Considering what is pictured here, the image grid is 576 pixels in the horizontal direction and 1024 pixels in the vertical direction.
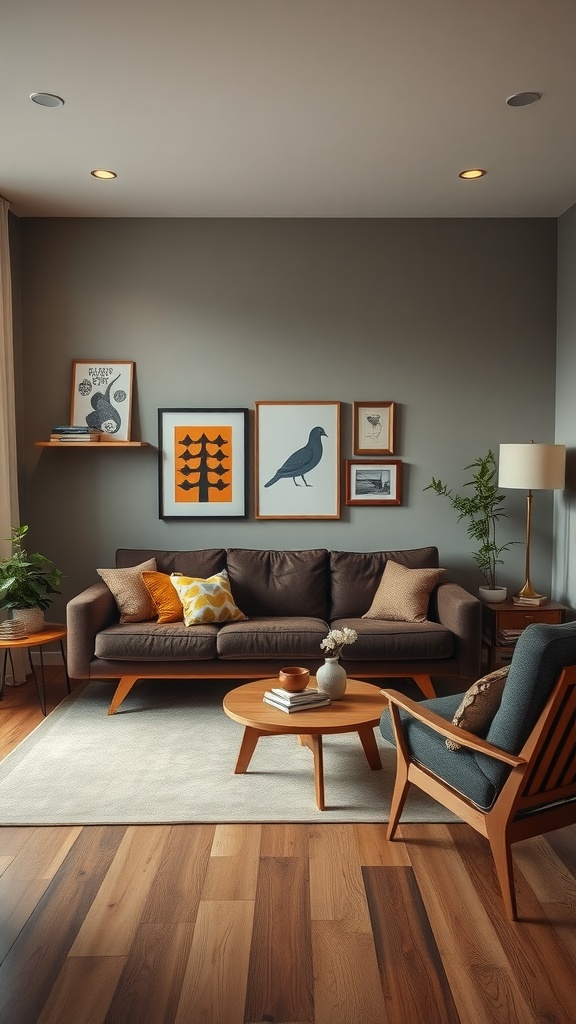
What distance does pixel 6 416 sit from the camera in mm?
4672

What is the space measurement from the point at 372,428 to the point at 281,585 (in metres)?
1.20

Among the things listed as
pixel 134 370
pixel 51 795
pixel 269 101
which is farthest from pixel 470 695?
pixel 134 370

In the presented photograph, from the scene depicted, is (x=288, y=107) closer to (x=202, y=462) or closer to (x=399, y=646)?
(x=202, y=462)

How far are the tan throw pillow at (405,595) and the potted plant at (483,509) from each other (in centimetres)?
57

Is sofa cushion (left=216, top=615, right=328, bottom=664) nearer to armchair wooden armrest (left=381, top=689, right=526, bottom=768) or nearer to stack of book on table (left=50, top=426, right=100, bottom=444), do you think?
armchair wooden armrest (left=381, top=689, right=526, bottom=768)

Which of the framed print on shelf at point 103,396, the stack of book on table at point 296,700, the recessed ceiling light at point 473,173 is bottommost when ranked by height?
the stack of book on table at point 296,700

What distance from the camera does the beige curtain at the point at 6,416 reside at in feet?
15.2

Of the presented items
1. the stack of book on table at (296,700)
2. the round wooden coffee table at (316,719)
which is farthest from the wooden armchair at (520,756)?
the stack of book on table at (296,700)

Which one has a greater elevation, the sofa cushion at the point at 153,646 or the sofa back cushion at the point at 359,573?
the sofa back cushion at the point at 359,573

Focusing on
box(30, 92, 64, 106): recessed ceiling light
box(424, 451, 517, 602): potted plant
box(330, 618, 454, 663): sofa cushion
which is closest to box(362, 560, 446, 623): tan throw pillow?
box(330, 618, 454, 663): sofa cushion

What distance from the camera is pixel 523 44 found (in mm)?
2873

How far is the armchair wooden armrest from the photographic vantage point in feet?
7.41

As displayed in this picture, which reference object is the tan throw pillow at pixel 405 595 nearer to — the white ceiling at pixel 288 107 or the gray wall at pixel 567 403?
the gray wall at pixel 567 403

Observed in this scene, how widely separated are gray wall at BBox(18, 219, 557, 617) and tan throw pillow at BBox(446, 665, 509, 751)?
2.75 m
